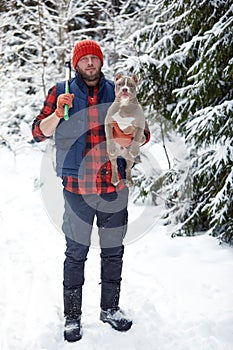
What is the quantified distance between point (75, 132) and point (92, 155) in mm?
202

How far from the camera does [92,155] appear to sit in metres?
2.75

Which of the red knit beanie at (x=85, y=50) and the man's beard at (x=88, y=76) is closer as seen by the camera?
the red knit beanie at (x=85, y=50)

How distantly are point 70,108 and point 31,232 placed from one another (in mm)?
3444

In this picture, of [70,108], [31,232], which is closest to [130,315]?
[70,108]

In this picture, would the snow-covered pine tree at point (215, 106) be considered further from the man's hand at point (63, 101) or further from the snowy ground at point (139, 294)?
the man's hand at point (63, 101)

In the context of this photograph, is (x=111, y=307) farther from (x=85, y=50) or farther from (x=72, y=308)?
(x=85, y=50)

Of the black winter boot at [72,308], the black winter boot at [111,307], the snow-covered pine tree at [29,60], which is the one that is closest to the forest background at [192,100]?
the black winter boot at [111,307]

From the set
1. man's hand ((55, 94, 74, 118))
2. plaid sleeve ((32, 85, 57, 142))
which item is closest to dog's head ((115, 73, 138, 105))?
man's hand ((55, 94, 74, 118))

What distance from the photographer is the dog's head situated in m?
2.14

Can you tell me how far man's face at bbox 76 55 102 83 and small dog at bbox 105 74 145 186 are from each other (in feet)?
1.44

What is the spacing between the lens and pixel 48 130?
262 centimetres

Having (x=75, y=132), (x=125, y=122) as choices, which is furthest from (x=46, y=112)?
(x=125, y=122)

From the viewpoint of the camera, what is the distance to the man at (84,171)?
266cm

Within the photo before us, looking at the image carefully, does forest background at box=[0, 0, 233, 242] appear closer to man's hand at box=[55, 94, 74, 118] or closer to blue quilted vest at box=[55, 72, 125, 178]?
blue quilted vest at box=[55, 72, 125, 178]
